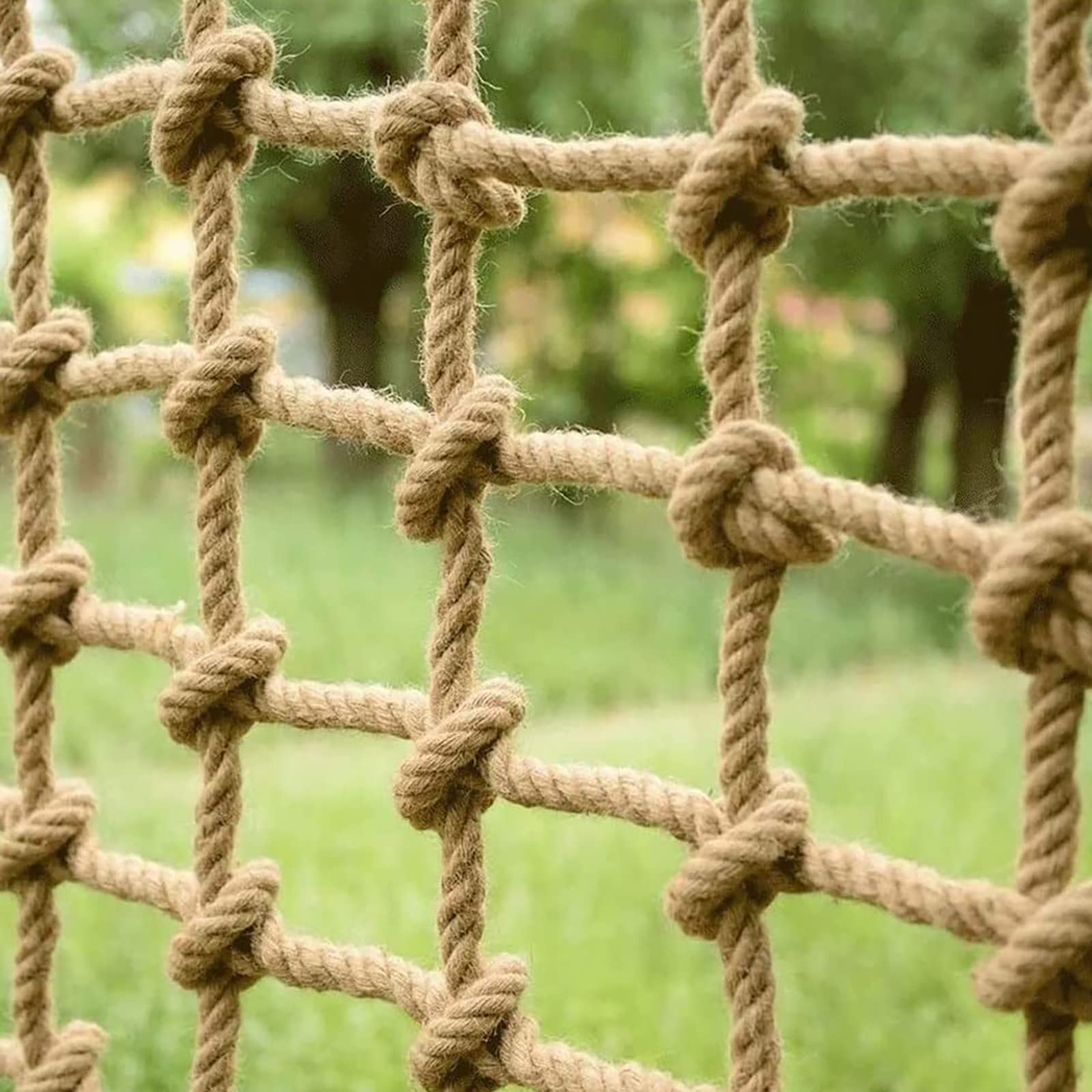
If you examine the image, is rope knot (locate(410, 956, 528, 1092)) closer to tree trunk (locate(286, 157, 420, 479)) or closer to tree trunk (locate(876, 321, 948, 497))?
tree trunk (locate(286, 157, 420, 479))

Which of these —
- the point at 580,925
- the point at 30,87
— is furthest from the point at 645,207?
the point at 30,87

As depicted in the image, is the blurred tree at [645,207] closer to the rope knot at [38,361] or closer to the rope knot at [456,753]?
the rope knot at [38,361]

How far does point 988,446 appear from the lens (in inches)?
140

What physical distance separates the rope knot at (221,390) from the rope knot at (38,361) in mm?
82

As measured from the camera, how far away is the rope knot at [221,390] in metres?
0.59

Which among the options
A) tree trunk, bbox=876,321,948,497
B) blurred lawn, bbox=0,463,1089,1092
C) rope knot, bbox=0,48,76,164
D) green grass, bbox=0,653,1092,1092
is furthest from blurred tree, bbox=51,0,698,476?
rope knot, bbox=0,48,76,164

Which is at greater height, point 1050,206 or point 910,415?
point 910,415

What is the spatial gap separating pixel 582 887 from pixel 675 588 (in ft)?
4.67

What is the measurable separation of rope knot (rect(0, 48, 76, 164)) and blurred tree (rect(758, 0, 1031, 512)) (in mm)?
1864

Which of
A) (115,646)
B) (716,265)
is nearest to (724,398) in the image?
(716,265)

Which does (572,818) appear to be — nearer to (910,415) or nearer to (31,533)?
(31,533)

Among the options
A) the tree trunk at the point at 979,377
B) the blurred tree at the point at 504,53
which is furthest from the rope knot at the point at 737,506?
the tree trunk at the point at 979,377

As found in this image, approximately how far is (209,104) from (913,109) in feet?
7.53

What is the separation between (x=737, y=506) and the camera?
1.58 feet
